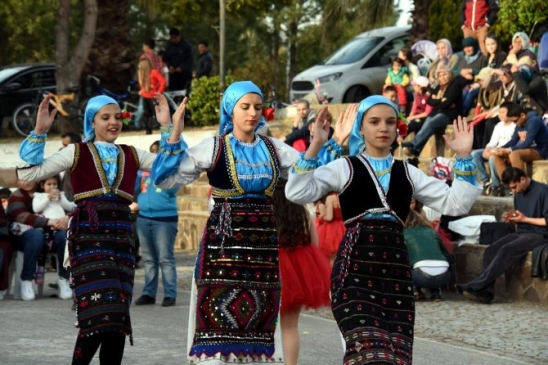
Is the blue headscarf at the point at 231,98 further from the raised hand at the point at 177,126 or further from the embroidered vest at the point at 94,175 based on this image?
the embroidered vest at the point at 94,175

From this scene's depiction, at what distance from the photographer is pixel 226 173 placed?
7719mm

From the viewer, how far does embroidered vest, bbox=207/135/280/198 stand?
7715mm

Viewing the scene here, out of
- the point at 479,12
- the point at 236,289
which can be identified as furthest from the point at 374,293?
the point at 479,12

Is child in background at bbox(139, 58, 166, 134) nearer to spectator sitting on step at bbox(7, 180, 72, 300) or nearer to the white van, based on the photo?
the white van

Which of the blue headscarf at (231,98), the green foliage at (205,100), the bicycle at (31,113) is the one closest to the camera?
the blue headscarf at (231,98)

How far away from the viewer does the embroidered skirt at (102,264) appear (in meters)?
8.16

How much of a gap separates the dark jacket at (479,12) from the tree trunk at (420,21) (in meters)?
4.19

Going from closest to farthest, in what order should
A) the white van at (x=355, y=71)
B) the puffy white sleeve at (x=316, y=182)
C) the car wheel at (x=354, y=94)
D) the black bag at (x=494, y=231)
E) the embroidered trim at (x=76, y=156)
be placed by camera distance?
1. the puffy white sleeve at (x=316, y=182)
2. the embroidered trim at (x=76, y=156)
3. the black bag at (x=494, y=231)
4. the white van at (x=355, y=71)
5. the car wheel at (x=354, y=94)

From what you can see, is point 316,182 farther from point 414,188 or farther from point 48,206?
point 48,206

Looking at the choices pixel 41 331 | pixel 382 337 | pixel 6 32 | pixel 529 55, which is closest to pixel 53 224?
pixel 41 331

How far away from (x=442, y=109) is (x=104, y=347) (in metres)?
11.1

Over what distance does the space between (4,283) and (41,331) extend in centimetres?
291

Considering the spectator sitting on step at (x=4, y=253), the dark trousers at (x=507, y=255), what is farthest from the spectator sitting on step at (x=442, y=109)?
the spectator sitting on step at (x=4, y=253)

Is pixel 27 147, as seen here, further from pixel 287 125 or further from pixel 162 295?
pixel 287 125
